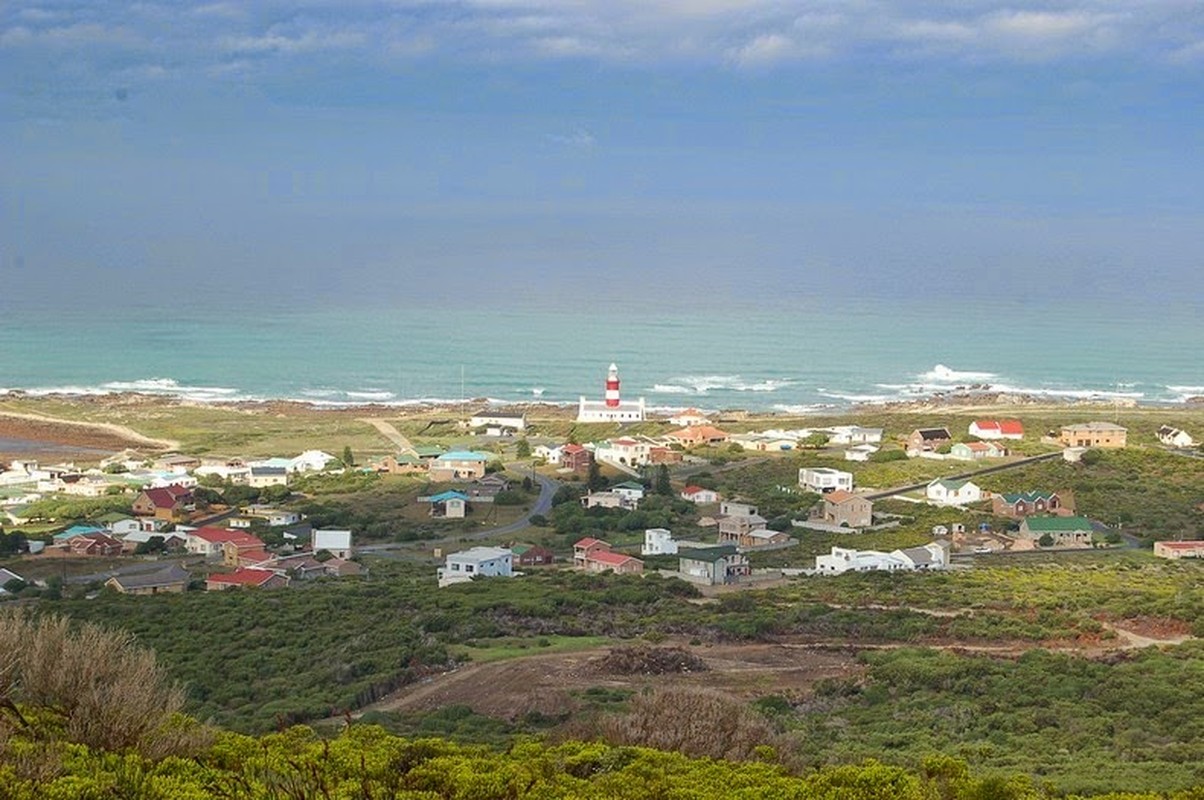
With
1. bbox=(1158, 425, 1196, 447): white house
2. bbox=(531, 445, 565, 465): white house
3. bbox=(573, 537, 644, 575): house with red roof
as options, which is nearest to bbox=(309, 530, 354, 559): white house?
bbox=(573, 537, 644, 575): house with red roof

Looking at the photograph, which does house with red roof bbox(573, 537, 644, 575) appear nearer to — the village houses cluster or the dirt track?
the village houses cluster

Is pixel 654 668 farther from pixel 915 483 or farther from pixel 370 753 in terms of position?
pixel 915 483

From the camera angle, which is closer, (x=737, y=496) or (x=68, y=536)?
(x=68, y=536)

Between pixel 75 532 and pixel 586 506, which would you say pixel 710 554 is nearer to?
pixel 586 506

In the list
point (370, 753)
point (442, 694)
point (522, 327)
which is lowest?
point (442, 694)

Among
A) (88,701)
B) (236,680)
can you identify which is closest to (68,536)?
(236,680)

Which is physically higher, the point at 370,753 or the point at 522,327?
the point at 522,327
